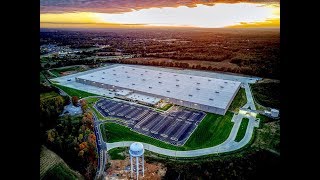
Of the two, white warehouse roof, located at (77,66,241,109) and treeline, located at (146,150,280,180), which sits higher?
white warehouse roof, located at (77,66,241,109)

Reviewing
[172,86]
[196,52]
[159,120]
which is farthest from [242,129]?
[196,52]

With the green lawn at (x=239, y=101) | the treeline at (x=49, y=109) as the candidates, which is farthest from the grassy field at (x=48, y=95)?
the green lawn at (x=239, y=101)

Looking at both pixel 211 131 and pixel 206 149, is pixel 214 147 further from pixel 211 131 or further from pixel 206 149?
pixel 211 131

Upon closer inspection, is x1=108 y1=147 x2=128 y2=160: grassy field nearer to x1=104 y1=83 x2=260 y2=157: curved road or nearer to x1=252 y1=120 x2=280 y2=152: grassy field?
x1=104 y1=83 x2=260 y2=157: curved road

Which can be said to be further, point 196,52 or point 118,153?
point 196,52

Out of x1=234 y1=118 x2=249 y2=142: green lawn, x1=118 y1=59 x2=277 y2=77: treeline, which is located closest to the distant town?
x1=234 y1=118 x2=249 y2=142: green lawn
